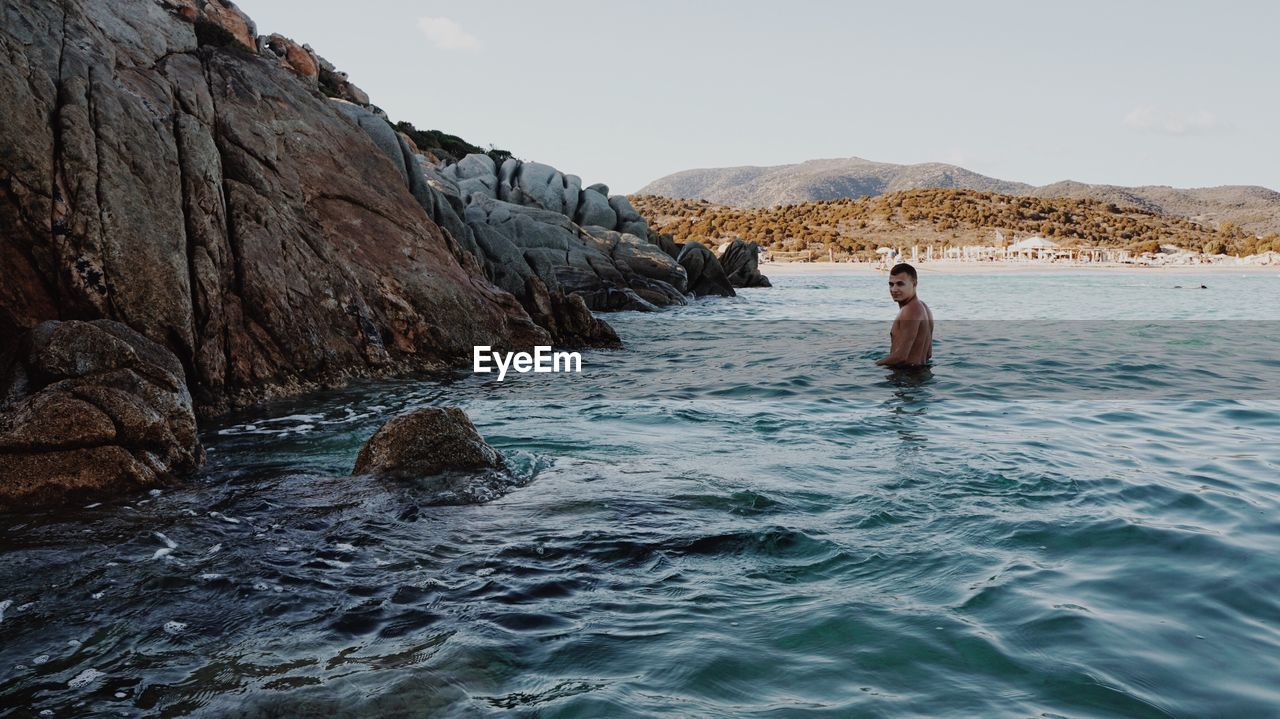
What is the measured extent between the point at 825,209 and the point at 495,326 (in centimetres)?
8912

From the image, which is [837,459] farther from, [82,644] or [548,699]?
[82,644]

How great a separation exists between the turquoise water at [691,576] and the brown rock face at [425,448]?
11.6 inches

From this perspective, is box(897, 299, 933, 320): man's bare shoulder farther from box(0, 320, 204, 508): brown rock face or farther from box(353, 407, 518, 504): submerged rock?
box(0, 320, 204, 508): brown rock face

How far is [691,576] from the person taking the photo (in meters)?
4.56

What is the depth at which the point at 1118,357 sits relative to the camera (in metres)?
14.7

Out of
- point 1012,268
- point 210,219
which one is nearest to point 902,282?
point 210,219

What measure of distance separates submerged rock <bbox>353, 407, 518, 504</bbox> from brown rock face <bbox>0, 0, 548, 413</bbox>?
11.3 ft

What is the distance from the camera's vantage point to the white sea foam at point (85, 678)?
3293 millimetres

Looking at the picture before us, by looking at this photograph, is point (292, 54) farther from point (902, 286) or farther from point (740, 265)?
point (902, 286)

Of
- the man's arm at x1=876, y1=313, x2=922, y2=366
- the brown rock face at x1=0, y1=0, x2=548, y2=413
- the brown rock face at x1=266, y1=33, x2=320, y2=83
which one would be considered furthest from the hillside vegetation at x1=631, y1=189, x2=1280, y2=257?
the man's arm at x1=876, y1=313, x2=922, y2=366

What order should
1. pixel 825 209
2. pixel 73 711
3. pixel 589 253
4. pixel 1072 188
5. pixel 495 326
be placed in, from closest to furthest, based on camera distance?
pixel 73 711
pixel 495 326
pixel 589 253
pixel 825 209
pixel 1072 188

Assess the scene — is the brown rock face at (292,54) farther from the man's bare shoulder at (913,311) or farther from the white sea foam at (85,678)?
the white sea foam at (85,678)

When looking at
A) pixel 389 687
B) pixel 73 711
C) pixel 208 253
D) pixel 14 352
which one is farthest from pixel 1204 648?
pixel 208 253

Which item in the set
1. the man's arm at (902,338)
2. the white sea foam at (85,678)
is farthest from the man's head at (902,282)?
the white sea foam at (85,678)
